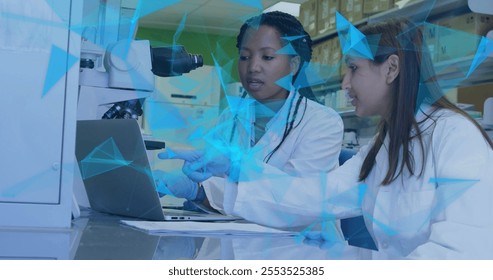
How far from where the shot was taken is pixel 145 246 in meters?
0.82

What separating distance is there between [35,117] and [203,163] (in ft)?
1.12

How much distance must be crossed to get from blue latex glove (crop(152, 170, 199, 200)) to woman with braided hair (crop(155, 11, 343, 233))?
0.69 ft

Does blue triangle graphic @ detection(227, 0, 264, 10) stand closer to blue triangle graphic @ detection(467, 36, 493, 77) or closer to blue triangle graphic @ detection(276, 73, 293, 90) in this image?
blue triangle graphic @ detection(467, 36, 493, 77)

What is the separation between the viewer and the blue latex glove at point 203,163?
1194mm

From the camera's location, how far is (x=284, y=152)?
1819mm

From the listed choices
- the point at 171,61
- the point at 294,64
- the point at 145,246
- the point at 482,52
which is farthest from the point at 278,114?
the point at 482,52

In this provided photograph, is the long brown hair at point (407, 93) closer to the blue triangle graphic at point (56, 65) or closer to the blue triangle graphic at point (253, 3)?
the blue triangle graphic at point (56, 65)

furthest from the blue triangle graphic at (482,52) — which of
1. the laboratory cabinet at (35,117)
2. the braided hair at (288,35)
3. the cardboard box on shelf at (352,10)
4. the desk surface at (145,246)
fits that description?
the laboratory cabinet at (35,117)

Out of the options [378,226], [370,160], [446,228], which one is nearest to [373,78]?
[370,160]

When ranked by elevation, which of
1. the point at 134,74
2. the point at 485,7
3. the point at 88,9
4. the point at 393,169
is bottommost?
the point at 393,169

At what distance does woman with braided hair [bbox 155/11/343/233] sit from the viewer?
5.80 ft
